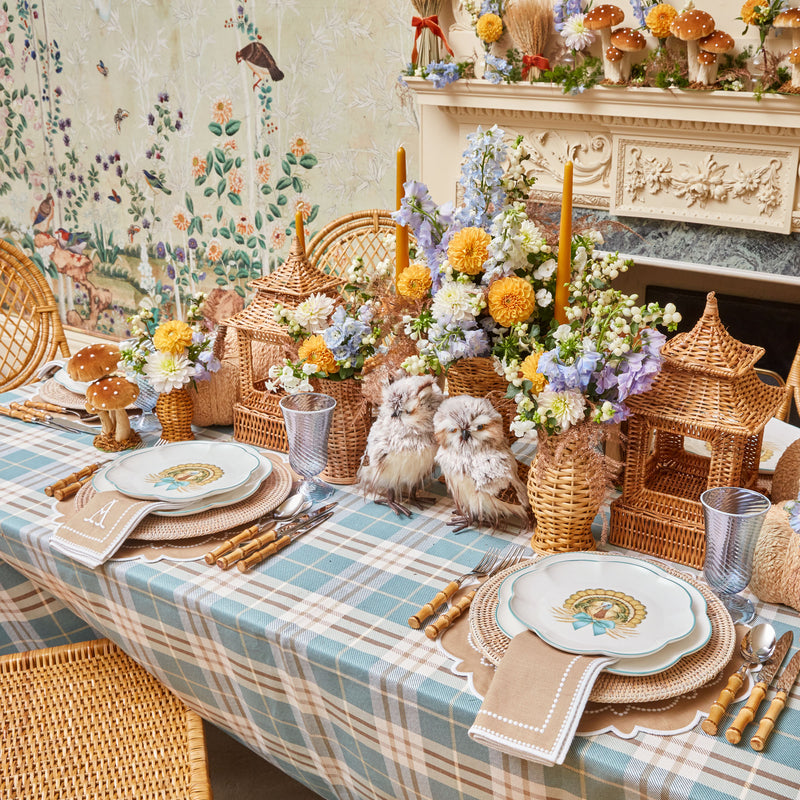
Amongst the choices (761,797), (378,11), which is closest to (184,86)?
(378,11)

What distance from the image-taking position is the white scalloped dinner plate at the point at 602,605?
1000mm

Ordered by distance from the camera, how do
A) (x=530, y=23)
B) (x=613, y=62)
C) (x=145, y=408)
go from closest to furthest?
(x=145, y=408) < (x=613, y=62) < (x=530, y=23)

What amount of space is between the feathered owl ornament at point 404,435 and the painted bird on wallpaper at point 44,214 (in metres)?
4.00

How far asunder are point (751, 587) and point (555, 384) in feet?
1.25

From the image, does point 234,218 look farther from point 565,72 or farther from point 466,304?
point 466,304

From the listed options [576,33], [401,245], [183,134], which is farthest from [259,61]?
[401,245]

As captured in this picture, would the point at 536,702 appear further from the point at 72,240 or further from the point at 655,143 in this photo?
the point at 72,240

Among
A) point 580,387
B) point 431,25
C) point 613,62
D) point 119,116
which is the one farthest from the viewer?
point 119,116

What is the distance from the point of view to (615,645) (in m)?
0.99

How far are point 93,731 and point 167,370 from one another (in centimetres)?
62

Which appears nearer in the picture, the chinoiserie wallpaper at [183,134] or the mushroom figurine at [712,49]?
the mushroom figurine at [712,49]

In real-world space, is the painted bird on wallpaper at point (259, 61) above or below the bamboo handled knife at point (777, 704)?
above

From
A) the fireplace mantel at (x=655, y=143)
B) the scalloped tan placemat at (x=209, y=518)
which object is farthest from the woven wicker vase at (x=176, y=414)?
the fireplace mantel at (x=655, y=143)

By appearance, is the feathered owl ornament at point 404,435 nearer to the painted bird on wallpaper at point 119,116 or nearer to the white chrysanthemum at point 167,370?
the white chrysanthemum at point 167,370
